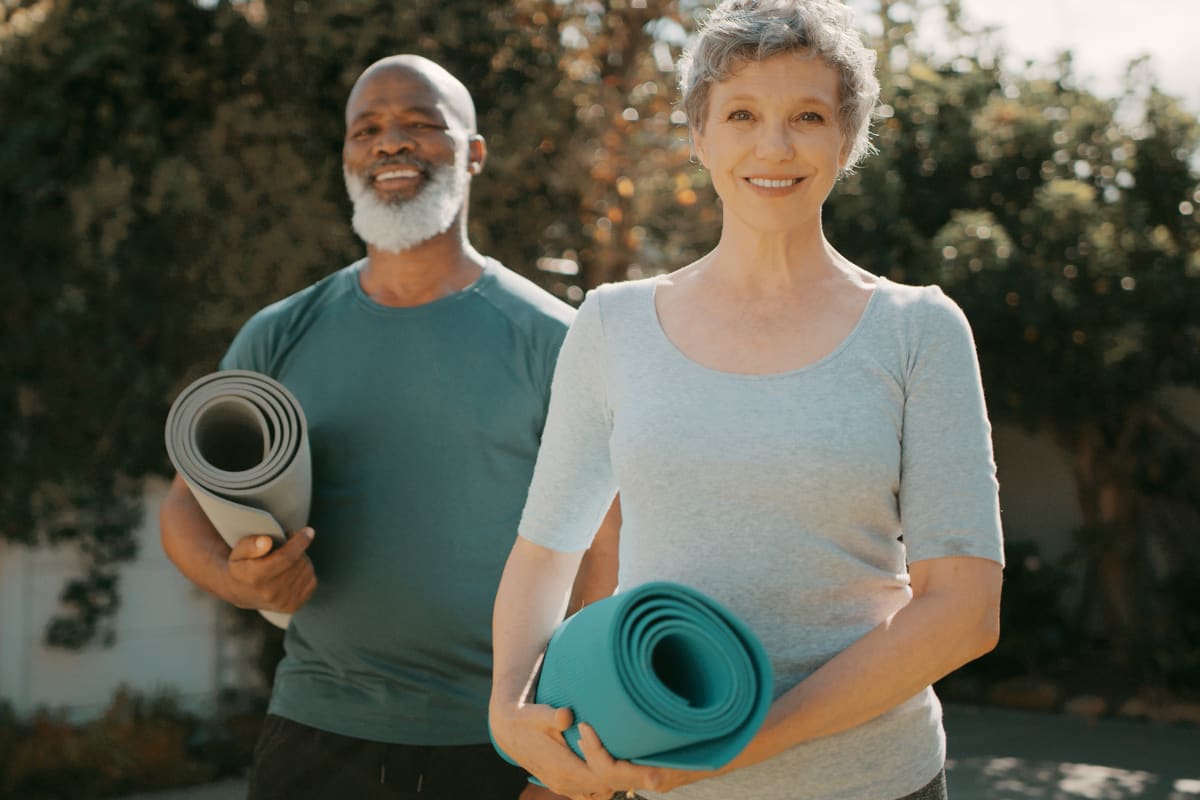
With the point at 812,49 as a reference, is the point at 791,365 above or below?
below

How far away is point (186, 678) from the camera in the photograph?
7.21 meters

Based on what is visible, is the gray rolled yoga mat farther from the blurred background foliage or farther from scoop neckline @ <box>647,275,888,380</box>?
the blurred background foliage

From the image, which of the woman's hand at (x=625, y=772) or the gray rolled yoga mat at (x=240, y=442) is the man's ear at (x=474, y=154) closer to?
the gray rolled yoga mat at (x=240, y=442)

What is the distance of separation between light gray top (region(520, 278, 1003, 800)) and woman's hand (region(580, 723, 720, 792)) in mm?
147

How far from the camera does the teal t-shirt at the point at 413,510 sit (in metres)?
2.54

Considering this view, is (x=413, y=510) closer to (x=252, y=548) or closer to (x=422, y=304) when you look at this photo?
(x=252, y=548)

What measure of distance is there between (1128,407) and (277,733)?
7718 mm

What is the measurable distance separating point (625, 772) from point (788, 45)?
85cm

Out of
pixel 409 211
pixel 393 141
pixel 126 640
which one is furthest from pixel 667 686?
pixel 126 640

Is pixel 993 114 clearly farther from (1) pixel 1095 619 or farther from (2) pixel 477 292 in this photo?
(2) pixel 477 292

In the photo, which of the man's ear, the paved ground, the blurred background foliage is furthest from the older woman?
the paved ground

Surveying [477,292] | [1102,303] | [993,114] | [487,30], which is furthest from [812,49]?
[993,114]

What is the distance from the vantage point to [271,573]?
7.82ft

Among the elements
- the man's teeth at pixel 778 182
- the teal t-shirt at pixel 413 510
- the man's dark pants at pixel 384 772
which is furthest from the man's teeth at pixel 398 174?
the man's teeth at pixel 778 182
